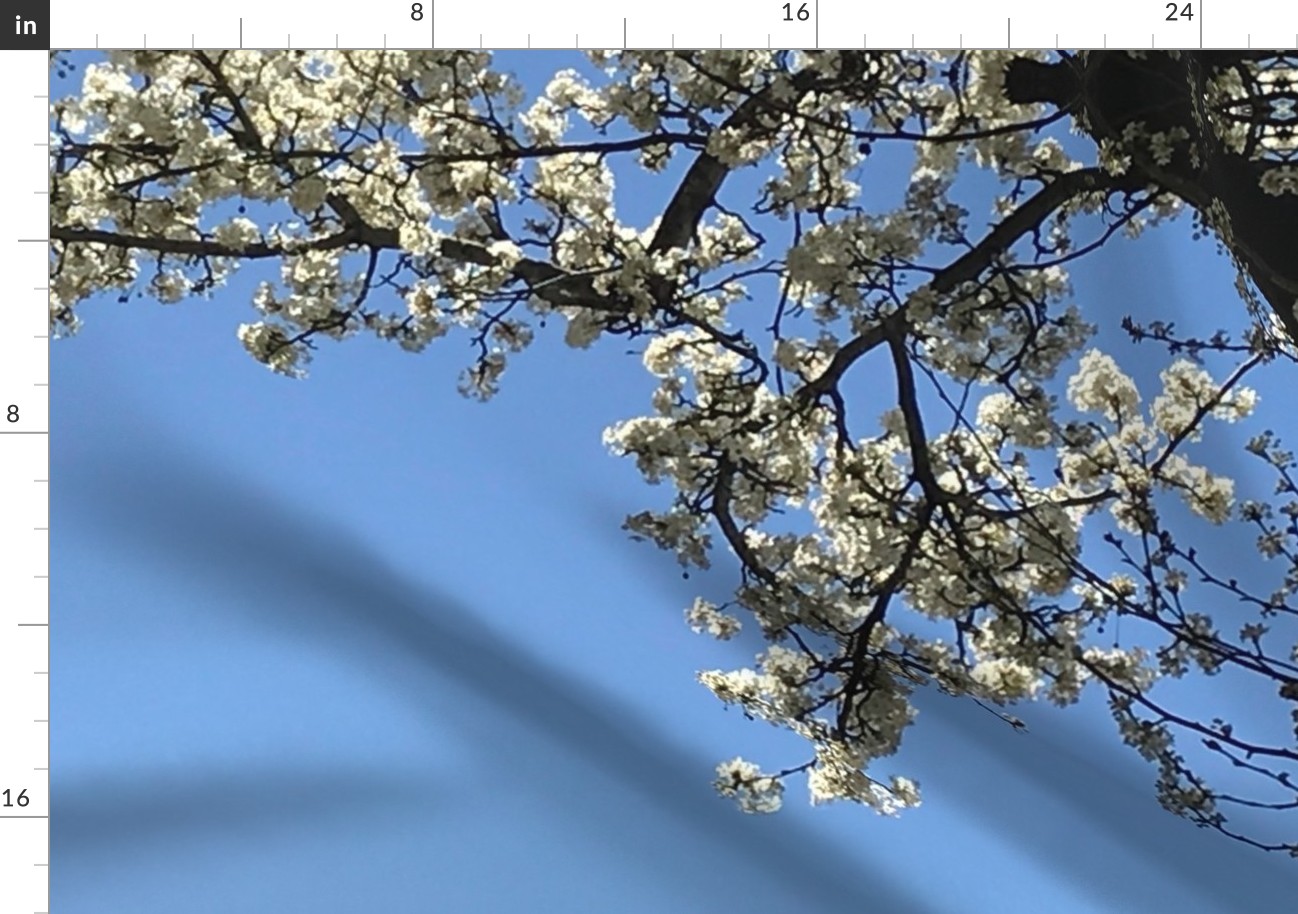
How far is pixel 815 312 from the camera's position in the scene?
0.92 m

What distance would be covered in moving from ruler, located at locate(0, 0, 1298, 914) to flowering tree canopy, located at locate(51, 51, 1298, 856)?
0.02m

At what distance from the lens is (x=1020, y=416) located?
3.03ft

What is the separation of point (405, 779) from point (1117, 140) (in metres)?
0.76

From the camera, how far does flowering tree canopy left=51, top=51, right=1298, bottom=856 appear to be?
91cm

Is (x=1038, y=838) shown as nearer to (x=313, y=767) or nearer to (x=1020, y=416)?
(x=1020, y=416)

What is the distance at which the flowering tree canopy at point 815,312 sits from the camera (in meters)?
0.91
